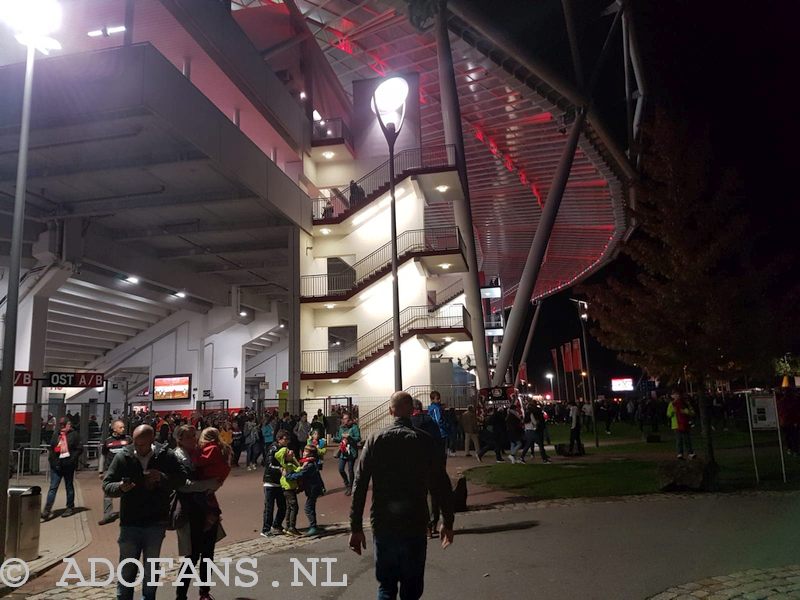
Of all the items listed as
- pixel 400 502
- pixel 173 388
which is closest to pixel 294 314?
pixel 173 388

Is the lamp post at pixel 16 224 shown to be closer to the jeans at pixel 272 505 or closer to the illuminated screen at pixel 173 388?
the jeans at pixel 272 505

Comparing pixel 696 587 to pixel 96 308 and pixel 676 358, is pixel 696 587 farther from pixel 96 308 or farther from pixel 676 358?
pixel 96 308

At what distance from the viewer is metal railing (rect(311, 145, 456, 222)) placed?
30.1 metres

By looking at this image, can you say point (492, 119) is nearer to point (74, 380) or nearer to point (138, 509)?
point (74, 380)

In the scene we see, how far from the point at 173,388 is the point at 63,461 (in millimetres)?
29797

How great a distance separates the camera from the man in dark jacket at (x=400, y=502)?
3809 millimetres

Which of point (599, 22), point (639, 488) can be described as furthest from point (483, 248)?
point (639, 488)

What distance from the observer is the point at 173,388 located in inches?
1569

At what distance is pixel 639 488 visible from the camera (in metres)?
11.5

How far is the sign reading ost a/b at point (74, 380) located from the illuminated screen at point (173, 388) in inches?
815

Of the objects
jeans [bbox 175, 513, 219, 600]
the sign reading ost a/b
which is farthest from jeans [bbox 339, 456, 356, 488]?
the sign reading ost a/b

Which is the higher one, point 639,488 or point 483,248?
point 483,248

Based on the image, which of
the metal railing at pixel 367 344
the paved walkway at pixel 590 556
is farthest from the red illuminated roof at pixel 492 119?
the paved walkway at pixel 590 556

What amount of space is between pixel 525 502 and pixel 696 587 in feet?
16.9
